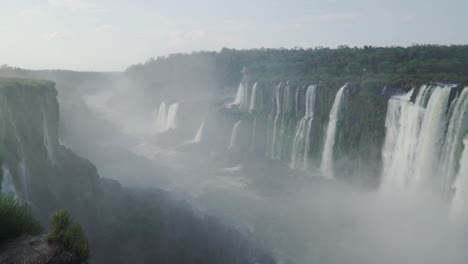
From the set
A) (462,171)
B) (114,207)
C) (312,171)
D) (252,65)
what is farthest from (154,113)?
(462,171)

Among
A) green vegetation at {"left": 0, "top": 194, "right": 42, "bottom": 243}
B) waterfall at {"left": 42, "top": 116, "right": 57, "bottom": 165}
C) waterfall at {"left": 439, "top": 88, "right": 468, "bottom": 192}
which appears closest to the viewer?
green vegetation at {"left": 0, "top": 194, "right": 42, "bottom": 243}

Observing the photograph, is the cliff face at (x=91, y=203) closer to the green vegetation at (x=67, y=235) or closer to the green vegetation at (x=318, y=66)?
the green vegetation at (x=67, y=235)

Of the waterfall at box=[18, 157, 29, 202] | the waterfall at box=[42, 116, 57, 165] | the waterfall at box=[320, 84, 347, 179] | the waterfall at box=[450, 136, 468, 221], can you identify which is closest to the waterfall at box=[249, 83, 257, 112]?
the waterfall at box=[320, 84, 347, 179]

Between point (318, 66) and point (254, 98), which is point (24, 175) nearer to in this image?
point (254, 98)

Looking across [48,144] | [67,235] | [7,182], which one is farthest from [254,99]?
[67,235]

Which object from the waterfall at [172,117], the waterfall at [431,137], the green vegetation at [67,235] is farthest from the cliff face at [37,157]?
the waterfall at [172,117]

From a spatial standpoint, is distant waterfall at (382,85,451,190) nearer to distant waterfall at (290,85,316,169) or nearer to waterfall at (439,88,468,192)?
waterfall at (439,88,468,192)
